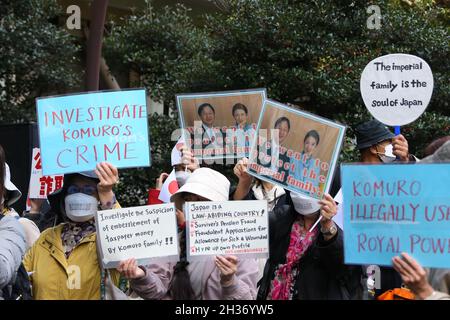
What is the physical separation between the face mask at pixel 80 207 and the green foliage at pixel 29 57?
6.31 metres

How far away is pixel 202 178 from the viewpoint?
12.8 ft

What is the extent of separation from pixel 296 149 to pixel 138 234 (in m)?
0.96

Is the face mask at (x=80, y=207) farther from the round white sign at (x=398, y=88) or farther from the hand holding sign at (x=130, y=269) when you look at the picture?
the round white sign at (x=398, y=88)

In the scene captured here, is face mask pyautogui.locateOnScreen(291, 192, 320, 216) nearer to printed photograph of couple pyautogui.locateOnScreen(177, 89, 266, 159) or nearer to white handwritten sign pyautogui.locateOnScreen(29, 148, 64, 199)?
printed photograph of couple pyautogui.locateOnScreen(177, 89, 266, 159)

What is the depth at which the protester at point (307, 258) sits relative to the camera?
354 centimetres

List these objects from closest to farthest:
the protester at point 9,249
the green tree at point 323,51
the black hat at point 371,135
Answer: the protester at point 9,249 < the black hat at point 371,135 < the green tree at point 323,51

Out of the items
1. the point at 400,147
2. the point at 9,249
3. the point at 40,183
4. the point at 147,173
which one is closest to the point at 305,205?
the point at 400,147

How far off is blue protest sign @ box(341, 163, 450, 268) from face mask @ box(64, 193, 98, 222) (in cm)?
143

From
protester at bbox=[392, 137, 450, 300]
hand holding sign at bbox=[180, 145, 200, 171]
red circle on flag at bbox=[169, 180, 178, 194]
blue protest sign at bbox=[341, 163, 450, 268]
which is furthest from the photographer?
red circle on flag at bbox=[169, 180, 178, 194]

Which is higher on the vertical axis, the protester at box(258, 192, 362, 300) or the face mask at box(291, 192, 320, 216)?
the face mask at box(291, 192, 320, 216)

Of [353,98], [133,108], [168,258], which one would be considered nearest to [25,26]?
[353,98]

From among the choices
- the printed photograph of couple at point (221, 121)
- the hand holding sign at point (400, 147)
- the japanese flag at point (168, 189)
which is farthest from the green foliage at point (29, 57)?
the hand holding sign at point (400, 147)

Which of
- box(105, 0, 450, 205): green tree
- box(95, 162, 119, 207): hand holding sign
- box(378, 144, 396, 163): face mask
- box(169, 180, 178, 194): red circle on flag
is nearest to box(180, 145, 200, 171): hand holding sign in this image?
box(169, 180, 178, 194): red circle on flag

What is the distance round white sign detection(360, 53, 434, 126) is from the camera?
4.73 meters
